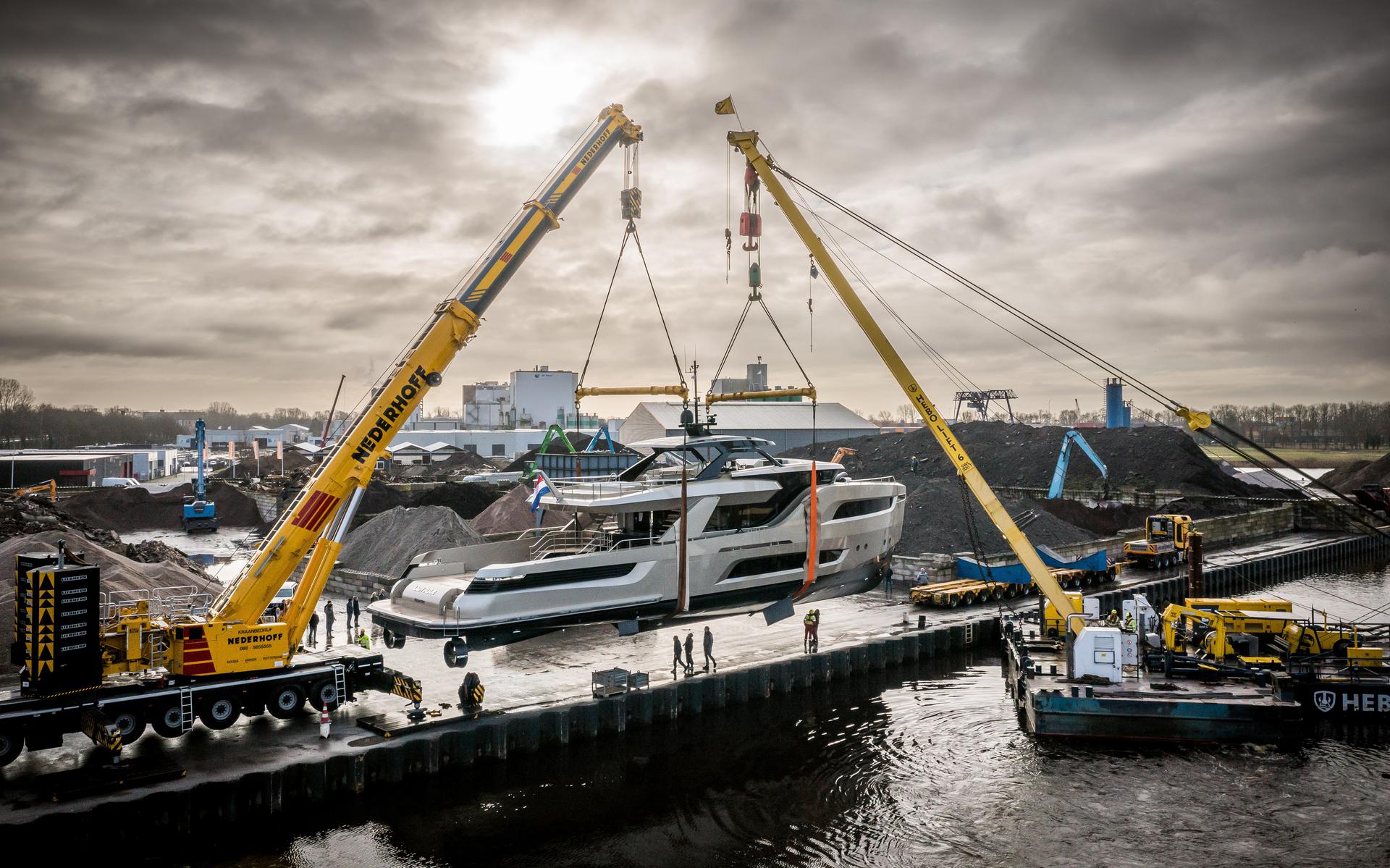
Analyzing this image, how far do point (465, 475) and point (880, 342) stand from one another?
5642 cm

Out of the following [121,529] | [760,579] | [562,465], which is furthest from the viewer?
[121,529]

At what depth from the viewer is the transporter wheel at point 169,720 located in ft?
48.2

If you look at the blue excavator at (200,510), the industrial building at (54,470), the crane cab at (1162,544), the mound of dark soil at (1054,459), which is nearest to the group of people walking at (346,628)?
the crane cab at (1162,544)

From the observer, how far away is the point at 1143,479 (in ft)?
202

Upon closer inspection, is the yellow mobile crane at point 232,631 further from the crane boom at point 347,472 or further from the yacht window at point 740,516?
the yacht window at point 740,516

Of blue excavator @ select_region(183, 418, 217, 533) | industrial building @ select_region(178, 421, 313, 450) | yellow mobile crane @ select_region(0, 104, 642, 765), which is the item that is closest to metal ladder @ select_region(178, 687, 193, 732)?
yellow mobile crane @ select_region(0, 104, 642, 765)

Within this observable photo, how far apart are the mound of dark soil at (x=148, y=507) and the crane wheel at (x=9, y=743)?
45099 millimetres

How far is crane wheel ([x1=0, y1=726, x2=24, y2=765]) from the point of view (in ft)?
44.3

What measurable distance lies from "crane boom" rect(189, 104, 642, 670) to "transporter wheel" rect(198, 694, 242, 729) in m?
0.62

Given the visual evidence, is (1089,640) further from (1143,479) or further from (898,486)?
(1143,479)

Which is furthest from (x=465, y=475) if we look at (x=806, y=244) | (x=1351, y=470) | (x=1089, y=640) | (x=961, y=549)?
(x=1351, y=470)

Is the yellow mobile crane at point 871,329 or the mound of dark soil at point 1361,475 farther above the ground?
the yellow mobile crane at point 871,329

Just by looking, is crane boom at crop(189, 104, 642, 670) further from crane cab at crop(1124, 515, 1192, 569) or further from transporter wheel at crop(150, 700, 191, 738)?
crane cab at crop(1124, 515, 1192, 569)

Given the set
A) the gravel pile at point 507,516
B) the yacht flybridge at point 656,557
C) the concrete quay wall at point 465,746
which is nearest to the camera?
the concrete quay wall at point 465,746
